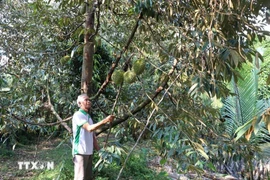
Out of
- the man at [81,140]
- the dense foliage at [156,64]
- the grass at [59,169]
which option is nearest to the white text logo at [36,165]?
the grass at [59,169]

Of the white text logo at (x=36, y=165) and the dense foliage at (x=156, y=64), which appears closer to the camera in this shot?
the dense foliage at (x=156, y=64)

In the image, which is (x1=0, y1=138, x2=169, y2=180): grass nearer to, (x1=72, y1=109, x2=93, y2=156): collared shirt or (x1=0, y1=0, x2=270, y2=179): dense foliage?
(x1=0, y1=0, x2=270, y2=179): dense foliage

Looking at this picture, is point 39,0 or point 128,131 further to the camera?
point 128,131

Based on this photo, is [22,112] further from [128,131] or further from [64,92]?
[128,131]

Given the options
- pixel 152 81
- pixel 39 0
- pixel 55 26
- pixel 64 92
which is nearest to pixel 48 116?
pixel 64 92

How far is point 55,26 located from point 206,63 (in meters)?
1.52

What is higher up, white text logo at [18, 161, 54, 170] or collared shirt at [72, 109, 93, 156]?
collared shirt at [72, 109, 93, 156]

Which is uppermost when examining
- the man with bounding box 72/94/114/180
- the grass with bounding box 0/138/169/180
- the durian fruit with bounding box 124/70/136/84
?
the durian fruit with bounding box 124/70/136/84

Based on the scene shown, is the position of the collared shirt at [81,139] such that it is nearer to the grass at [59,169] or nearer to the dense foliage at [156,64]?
the dense foliage at [156,64]

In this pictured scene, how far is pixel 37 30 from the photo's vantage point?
2.16 meters

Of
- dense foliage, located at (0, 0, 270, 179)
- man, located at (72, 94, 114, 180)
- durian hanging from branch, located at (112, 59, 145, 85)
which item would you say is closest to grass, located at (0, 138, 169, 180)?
dense foliage, located at (0, 0, 270, 179)

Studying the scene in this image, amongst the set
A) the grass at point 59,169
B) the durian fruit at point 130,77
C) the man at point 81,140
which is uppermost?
the durian fruit at point 130,77

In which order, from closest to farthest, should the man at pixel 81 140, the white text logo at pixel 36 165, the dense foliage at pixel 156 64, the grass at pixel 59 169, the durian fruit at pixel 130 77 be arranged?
the dense foliage at pixel 156 64, the durian fruit at pixel 130 77, the man at pixel 81 140, the grass at pixel 59 169, the white text logo at pixel 36 165

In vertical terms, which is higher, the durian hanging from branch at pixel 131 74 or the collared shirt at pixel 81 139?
the durian hanging from branch at pixel 131 74
